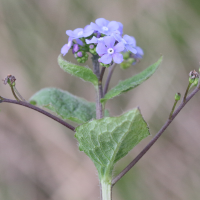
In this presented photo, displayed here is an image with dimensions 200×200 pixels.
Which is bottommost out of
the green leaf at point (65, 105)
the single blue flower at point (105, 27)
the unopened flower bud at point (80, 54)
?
the green leaf at point (65, 105)

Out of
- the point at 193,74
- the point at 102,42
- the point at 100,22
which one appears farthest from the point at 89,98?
the point at 193,74

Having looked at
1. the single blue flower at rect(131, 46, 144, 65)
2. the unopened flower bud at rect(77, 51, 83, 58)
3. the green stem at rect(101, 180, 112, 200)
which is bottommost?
the green stem at rect(101, 180, 112, 200)

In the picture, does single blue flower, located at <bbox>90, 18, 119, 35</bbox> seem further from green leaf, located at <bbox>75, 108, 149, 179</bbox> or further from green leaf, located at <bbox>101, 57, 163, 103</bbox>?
green leaf, located at <bbox>75, 108, 149, 179</bbox>

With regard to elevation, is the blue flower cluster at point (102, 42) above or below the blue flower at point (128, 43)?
below

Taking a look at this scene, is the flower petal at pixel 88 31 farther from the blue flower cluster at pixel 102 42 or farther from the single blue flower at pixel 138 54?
the single blue flower at pixel 138 54

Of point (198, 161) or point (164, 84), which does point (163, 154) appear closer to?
point (198, 161)

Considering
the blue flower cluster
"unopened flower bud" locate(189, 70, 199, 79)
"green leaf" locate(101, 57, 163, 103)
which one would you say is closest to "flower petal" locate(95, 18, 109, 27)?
the blue flower cluster

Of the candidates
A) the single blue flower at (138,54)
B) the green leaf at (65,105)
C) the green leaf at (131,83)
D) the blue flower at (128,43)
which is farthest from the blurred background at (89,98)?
the blue flower at (128,43)
